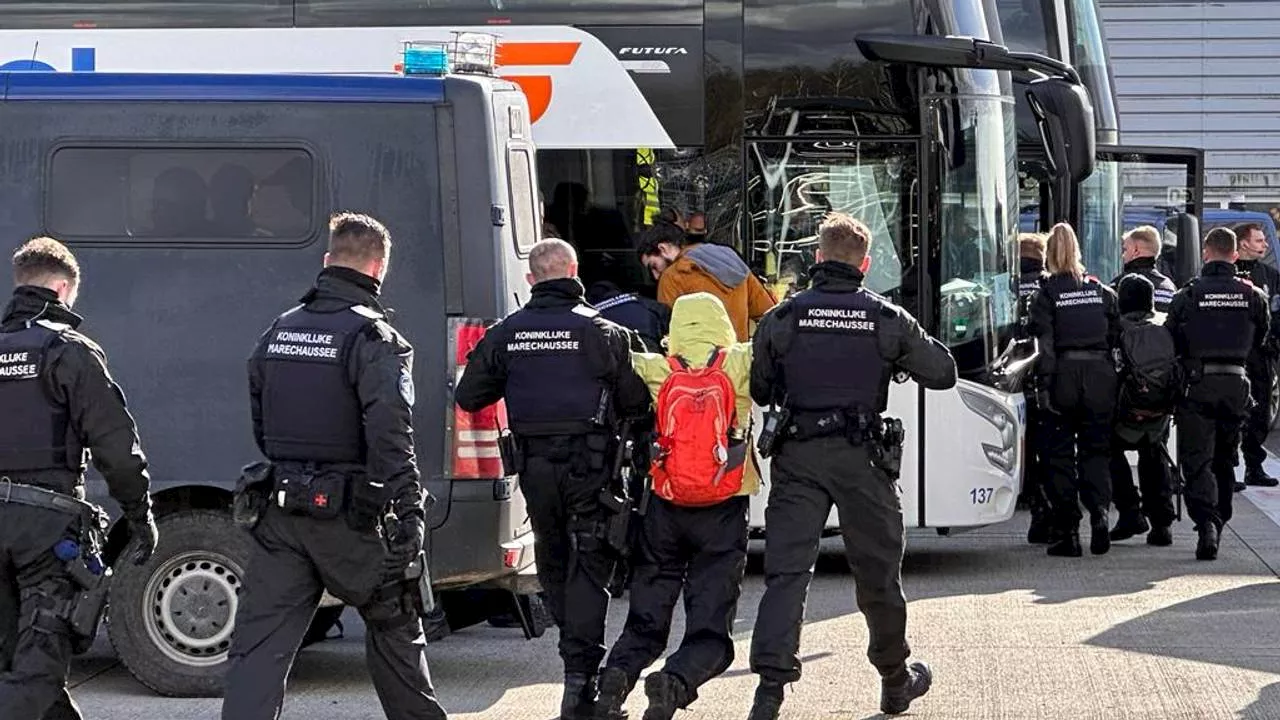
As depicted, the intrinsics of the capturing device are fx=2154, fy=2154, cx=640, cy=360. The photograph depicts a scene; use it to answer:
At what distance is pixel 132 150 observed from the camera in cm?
793

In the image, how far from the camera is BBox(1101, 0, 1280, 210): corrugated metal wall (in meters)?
35.6

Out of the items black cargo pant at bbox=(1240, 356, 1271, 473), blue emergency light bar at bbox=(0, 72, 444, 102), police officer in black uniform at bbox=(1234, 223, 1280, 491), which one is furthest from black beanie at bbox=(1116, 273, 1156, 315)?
blue emergency light bar at bbox=(0, 72, 444, 102)

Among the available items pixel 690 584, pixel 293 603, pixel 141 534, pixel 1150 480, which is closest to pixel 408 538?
pixel 293 603

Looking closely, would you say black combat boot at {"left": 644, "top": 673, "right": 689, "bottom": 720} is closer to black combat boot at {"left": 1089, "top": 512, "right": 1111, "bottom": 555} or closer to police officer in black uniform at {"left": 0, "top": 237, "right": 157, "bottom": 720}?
police officer in black uniform at {"left": 0, "top": 237, "right": 157, "bottom": 720}

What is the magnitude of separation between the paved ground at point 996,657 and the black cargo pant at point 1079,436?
0.35m

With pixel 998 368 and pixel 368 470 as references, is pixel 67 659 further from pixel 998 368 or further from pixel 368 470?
pixel 998 368

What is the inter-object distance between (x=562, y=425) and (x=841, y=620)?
2.80 meters

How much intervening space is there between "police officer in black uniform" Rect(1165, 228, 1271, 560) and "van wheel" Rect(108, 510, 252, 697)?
559 cm

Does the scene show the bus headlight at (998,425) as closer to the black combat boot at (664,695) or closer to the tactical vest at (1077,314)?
the tactical vest at (1077,314)

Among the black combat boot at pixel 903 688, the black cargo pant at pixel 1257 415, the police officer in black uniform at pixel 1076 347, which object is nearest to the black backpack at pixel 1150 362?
the police officer in black uniform at pixel 1076 347

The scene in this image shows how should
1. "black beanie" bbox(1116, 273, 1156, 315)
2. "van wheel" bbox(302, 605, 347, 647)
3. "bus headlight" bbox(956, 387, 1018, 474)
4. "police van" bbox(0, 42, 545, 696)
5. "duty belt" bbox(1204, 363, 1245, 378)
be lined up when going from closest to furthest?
"police van" bbox(0, 42, 545, 696) → "van wheel" bbox(302, 605, 347, 647) → "bus headlight" bbox(956, 387, 1018, 474) → "duty belt" bbox(1204, 363, 1245, 378) → "black beanie" bbox(1116, 273, 1156, 315)

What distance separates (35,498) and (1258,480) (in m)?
10.8

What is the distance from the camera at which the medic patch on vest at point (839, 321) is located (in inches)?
283

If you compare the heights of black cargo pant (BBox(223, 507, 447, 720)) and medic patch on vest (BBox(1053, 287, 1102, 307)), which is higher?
medic patch on vest (BBox(1053, 287, 1102, 307))
